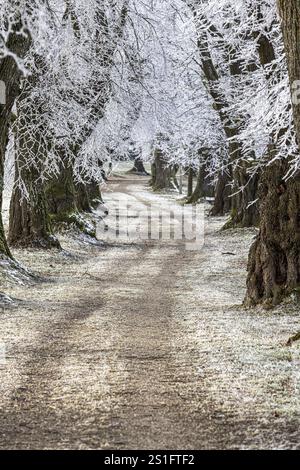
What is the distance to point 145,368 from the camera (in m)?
7.27

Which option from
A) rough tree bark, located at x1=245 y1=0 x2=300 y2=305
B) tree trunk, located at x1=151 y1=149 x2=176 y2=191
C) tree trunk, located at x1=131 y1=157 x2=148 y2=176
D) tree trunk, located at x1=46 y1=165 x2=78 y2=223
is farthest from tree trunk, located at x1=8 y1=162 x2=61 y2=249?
tree trunk, located at x1=131 y1=157 x2=148 y2=176

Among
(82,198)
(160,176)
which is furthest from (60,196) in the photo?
(160,176)

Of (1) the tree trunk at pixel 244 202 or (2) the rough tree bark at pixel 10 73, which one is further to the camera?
(1) the tree trunk at pixel 244 202

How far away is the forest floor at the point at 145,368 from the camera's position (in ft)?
17.4

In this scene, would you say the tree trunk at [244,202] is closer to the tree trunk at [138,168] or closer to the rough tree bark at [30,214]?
the rough tree bark at [30,214]

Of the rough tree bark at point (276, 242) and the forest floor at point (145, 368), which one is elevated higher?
the rough tree bark at point (276, 242)

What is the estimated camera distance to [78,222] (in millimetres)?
22797

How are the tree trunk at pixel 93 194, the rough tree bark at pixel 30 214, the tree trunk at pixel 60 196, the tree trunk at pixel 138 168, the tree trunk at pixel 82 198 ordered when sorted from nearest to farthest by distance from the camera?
1. the rough tree bark at pixel 30 214
2. the tree trunk at pixel 60 196
3. the tree trunk at pixel 82 198
4. the tree trunk at pixel 93 194
5. the tree trunk at pixel 138 168

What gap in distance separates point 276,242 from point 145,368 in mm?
4453

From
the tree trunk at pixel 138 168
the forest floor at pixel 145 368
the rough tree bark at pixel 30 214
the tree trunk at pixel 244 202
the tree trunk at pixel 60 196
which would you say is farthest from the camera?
the tree trunk at pixel 138 168

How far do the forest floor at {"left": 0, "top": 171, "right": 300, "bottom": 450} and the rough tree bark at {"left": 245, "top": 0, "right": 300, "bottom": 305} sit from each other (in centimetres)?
42

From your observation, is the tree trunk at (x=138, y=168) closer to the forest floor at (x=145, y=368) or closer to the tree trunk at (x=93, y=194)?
the tree trunk at (x=93, y=194)

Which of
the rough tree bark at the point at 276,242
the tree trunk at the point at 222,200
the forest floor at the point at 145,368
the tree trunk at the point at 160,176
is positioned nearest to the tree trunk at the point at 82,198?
the tree trunk at the point at 222,200

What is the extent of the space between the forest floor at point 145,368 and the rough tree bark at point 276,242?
42 centimetres
